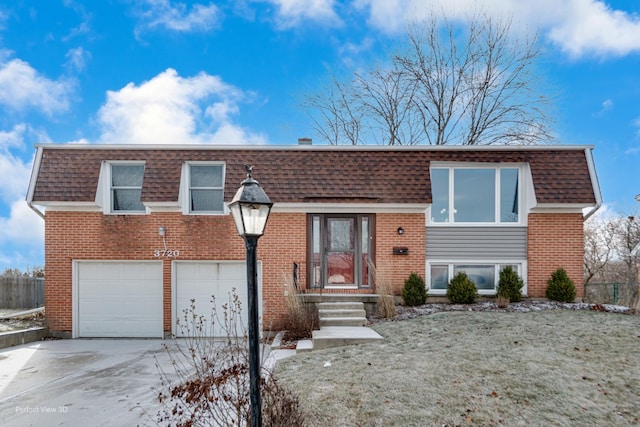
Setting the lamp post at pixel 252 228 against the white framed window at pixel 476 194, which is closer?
the lamp post at pixel 252 228

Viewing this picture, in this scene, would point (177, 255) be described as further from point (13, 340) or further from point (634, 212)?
point (634, 212)

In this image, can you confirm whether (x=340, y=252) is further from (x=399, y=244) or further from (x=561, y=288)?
(x=561, y=288)

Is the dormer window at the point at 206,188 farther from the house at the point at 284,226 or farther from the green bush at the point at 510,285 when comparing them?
the green bush at the point at 510,285

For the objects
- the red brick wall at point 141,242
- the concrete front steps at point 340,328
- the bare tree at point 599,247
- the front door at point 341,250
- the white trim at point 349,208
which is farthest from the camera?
the bare tree at point 599,247

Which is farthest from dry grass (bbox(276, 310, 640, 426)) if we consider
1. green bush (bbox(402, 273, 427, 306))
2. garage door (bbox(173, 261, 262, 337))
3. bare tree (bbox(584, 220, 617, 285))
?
bare tree (bbox(584, 220, 617, 285))

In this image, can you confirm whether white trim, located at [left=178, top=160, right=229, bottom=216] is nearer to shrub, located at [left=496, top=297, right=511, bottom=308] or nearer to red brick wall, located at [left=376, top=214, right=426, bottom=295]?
red brick wall, located at [left=376, top=214, right=426, bottom=295]

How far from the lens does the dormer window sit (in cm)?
1084

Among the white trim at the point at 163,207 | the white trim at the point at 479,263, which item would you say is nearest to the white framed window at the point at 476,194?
the white trim at the point at 479,263

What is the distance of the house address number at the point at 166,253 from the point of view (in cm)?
1062

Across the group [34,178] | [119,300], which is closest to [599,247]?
[119,300]

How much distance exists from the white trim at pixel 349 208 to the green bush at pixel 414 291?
1.77 meters

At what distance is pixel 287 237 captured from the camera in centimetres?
1060

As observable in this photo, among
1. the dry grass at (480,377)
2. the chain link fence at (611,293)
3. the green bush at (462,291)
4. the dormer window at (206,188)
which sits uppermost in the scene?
the dormer window at (206,188)

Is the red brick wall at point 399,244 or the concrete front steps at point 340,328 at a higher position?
the red brick wall at point 399,244
